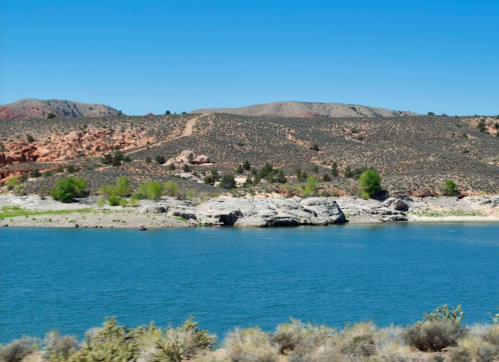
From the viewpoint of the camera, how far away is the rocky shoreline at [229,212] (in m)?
60.0

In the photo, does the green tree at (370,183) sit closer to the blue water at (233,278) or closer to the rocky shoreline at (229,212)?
the rocky shoreline at (229,212)

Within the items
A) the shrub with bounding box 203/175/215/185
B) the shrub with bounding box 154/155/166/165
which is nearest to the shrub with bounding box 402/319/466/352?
the shrub with bounding box 203/175/215/185

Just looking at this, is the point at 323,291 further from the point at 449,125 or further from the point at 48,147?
the point at 449,125

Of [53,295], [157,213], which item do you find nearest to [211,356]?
[53,295]

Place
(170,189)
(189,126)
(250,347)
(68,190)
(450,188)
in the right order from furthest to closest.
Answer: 1. (189,126)
2. (450,188)
3. (170,189)
4. (68,190)
5. (250,347)

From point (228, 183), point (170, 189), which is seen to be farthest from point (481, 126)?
point (170, 189)

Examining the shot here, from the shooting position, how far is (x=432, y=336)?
14.7m

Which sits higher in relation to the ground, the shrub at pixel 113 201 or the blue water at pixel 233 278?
the shrub at pixel 113 201

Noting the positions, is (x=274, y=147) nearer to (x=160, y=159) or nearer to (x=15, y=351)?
(x=160, y=159)

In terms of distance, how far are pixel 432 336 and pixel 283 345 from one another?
383 centimetres

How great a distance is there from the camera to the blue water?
21703 millimetres

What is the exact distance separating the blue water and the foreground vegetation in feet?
16.1

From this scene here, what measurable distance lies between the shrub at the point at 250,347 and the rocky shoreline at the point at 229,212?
44.8 m

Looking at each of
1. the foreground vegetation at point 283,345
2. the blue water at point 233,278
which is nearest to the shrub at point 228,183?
the blue water at point 233,278
